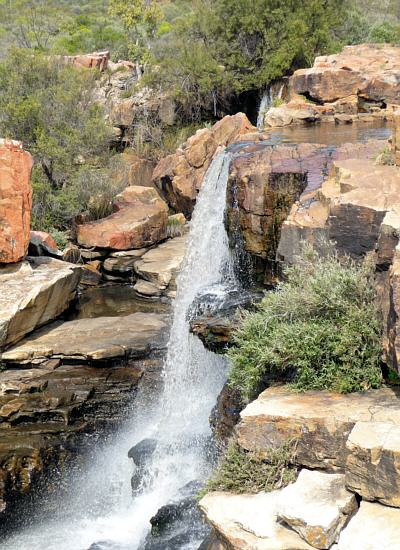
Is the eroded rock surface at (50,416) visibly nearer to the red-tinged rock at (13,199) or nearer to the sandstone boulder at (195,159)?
the red-tinged rock at (13,199)

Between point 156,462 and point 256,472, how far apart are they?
3853mm

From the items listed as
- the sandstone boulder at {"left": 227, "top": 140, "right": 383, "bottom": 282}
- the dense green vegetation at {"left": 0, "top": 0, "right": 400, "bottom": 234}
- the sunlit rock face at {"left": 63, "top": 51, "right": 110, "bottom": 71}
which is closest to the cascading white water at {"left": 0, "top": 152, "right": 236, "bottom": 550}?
the sandstone boulder at {"left": 227, "top": 140, "right": 383, "bottom": 282}

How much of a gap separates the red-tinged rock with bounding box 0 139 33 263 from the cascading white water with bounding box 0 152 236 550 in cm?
334

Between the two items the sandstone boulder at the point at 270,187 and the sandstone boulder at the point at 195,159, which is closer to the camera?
the sandstone boulder at the point at 270,187

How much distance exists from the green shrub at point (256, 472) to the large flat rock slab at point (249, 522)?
9cm

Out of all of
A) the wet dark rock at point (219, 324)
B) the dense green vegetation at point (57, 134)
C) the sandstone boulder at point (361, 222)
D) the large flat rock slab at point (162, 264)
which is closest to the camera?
the sandstone boulder at point (361, 222)

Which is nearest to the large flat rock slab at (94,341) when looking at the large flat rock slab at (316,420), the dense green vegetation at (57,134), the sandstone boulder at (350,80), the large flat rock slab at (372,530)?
the large flat rock slab at (316,420)

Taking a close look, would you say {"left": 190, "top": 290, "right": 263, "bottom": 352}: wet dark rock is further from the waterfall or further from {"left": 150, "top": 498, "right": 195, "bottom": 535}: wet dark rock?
the waterfall

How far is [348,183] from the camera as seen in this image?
7.83 metres

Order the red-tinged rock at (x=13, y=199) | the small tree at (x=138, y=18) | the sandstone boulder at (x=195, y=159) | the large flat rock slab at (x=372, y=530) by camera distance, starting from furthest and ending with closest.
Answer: the small tree at (x=138, y=18) < the sandstone boulder at (x=195, y=159) < the red-tinged rock at (x=13, y=199) < the large flat rock slab at (x=372, y=530)

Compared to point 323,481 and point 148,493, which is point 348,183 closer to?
point 323,481

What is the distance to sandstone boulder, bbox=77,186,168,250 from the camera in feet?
53.6

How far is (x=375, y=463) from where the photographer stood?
4875mm

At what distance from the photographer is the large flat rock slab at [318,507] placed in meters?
4.75
